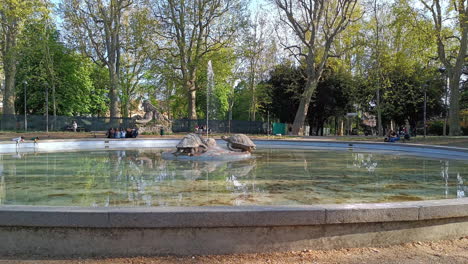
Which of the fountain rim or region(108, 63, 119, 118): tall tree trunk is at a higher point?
region(108, 63, 119, 118): tall tree trunk

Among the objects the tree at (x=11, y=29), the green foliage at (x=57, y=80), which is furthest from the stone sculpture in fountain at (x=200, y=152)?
the green foliage at (x=57, y=80)

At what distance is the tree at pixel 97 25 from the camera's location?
36250mm

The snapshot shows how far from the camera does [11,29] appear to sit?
34375 millimetres

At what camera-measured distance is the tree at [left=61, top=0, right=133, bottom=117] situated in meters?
36.2

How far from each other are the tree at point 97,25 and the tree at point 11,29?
3.93 meters

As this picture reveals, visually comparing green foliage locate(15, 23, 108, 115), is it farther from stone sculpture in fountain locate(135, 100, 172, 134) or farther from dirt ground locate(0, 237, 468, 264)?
dirt ground locate(0, 237, 468, 264)

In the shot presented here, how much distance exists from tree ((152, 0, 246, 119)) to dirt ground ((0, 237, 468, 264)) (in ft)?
108

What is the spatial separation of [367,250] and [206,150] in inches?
456

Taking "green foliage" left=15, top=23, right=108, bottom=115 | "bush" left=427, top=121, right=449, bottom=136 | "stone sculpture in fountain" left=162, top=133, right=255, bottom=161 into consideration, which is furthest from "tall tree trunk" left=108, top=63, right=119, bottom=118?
"bush" left=427, top=121, right=449, bottom=136

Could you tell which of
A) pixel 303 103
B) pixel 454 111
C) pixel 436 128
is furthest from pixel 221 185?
pixel 436 128

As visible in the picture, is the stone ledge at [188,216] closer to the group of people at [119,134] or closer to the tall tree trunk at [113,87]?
the group of people at [119,134]

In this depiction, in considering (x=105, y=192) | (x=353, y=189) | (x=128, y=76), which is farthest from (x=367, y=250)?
(x=128, y=76)

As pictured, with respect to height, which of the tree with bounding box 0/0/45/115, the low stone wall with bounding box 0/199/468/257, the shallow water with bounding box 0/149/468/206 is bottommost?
the shallow water with bounding box 0/149/468/206

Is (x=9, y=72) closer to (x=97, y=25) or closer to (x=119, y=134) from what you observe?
(x=97, y=25)
